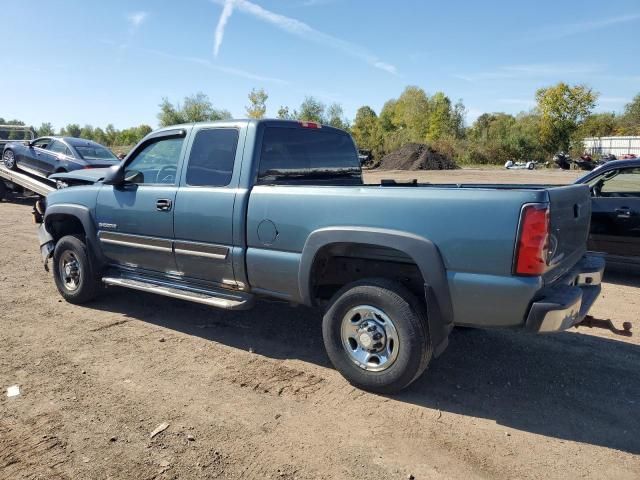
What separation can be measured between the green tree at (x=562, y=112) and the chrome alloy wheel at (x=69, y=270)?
53.8 m

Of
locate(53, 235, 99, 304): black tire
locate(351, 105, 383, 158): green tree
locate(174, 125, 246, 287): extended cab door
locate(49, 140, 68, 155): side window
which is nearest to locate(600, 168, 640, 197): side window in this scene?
locate(174, 125, 246, 287): extended cab door

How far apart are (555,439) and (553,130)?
5546 centimetres

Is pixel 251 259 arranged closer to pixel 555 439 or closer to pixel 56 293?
pixel 555 439

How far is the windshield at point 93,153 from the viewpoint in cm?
1334

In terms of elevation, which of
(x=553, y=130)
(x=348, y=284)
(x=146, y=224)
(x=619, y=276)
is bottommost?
(x=619, y=276)

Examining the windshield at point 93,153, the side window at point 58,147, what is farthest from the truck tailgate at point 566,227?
the side window at point 58,147

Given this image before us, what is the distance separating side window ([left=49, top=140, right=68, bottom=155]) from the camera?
13302 mm

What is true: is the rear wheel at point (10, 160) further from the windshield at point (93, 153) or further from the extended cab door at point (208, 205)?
the extended cab door at point (208, 205)

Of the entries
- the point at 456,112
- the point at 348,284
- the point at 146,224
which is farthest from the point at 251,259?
the point at 456,112

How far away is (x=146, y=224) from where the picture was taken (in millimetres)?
4840

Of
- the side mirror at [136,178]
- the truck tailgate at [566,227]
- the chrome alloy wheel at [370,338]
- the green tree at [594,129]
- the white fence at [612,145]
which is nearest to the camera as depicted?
the truck tailgate at [566,227]

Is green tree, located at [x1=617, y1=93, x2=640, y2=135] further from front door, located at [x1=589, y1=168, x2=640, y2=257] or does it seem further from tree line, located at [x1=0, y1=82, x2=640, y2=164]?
front door, located at [x1=589, y1=168, x2=640, y2=257]

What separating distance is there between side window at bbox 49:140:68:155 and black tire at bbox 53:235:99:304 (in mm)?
8824

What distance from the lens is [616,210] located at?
6.65 m
